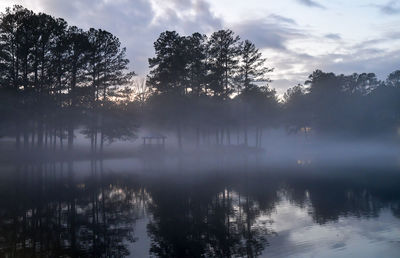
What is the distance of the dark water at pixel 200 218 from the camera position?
35.9 feet

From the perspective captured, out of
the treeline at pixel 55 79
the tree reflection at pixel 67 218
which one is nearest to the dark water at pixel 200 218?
the tree reflection at pixel 67 218

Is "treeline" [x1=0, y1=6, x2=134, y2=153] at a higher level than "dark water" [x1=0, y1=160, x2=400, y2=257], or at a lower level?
higher

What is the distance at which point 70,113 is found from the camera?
47.1m

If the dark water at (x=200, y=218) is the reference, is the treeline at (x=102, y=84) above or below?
above

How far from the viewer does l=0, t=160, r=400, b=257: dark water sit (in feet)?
35.9

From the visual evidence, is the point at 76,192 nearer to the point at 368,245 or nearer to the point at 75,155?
the point at 368,245

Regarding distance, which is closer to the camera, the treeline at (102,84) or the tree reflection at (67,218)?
the tree reflection at (67,218)

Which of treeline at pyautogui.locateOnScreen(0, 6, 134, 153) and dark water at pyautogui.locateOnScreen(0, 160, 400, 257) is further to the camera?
treeline at pyautogui.locateOnScreen(0, 6, 134, 153)

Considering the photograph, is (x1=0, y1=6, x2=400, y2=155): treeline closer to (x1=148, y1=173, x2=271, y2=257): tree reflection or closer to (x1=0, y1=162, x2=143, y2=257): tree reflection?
(x1=0, y1=162, x2=143, y2=257): tree reflection

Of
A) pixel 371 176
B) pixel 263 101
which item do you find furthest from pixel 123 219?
pixel 263 101

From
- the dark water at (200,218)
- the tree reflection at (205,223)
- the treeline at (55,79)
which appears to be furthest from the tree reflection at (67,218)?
the treeline at (55,79)

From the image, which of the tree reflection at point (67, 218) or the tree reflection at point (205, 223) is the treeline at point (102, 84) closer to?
the tree reflection at point (67, 218)

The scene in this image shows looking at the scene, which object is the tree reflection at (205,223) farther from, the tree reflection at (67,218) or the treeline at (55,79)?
the treeline at (55,79)

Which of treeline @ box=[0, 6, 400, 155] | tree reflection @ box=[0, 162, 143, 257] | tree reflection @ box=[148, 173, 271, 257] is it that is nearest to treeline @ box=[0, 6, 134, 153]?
treeline @ box=[0, 6, 400, 155]
